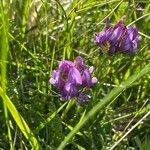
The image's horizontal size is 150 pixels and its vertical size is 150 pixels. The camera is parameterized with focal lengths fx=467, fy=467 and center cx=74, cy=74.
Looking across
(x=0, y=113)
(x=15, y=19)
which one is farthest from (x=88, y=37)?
(x=0, y=113)

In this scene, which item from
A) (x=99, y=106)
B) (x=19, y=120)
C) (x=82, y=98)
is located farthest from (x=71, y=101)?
(x=99, y=106)

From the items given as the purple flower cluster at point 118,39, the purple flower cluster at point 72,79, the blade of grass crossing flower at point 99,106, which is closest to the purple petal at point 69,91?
the purple flower cluster at point 72,79

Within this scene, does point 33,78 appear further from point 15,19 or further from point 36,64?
point 15,19

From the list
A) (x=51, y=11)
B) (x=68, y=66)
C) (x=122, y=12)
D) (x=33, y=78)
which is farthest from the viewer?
(x=51, y=11)

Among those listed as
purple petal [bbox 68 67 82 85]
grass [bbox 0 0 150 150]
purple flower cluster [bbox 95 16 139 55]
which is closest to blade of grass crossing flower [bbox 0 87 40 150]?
grass [bbox 0 0 150 150]

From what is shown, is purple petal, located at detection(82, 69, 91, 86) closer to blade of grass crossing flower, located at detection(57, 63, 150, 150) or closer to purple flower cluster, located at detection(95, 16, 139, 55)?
purple flower cluster, located at detection(95, 16, 139, 55)

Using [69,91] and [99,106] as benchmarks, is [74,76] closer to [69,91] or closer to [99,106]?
[69,91]
